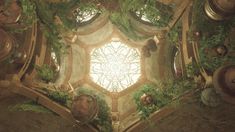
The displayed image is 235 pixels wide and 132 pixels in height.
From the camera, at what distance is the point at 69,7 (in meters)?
9.25

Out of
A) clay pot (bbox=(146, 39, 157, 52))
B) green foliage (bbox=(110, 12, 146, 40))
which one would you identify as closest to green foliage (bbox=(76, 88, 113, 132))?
green foliage (bbox=(110, 12, 146, 40))

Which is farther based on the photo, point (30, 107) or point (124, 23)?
point (124, 23)

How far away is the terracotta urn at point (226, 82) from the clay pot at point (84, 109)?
8.05ft

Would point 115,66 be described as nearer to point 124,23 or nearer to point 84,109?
point 124,23

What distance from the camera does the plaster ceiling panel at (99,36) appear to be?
11.5 metres

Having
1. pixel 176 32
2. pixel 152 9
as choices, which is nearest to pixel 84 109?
pixel 152 9

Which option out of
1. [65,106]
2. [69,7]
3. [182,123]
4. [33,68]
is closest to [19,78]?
[33,68]

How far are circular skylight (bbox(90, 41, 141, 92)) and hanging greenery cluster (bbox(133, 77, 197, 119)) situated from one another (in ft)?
7.17

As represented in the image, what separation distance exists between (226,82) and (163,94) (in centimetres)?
141

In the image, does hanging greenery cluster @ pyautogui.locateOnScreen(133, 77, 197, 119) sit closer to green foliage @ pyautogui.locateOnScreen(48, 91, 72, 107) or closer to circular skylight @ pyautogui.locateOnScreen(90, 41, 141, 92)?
green foliage @ pyautogui.locateOnScreen(48, 91, 72, 107)

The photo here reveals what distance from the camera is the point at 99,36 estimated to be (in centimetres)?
1159

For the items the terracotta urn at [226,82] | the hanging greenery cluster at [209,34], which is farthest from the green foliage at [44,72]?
the terracotta urn at [226,82]

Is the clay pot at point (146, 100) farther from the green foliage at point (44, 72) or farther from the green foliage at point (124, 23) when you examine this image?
the green foliage at point (44, 72)

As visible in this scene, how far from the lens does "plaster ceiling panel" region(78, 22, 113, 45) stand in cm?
1148
